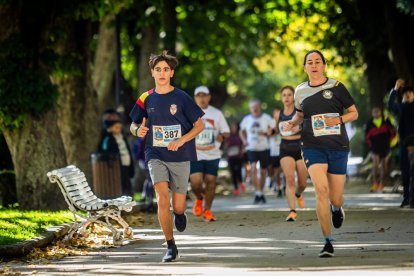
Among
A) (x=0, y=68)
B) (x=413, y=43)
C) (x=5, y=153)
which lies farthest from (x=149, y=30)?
(x=0, y=68)

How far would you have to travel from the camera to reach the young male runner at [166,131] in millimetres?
11812

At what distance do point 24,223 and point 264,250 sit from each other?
407 cm

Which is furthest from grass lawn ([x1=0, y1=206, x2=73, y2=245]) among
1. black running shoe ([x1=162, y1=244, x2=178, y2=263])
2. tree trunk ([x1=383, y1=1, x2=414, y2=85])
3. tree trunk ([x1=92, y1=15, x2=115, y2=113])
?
tree trunk ([x1=383, y1=1, x2=414, y2=85])

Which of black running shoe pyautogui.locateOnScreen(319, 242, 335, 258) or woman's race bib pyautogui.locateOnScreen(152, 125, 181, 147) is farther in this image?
Result: woman's race bib pyautogui.locateOnScreen(152, 125, 181, 147)

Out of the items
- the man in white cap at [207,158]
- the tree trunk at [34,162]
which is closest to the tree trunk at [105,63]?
the tree trunk at [34,162]

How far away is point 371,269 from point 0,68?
10.4 meters

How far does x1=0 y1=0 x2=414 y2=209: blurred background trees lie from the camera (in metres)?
19.6

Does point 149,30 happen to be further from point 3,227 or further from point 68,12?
point 3,227

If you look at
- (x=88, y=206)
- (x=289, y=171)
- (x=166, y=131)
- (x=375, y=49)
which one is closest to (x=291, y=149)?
(x=289, y=171)

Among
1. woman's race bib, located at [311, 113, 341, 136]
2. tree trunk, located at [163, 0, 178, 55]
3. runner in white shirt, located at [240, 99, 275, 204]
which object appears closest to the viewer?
woman's race bib, located at [311, 113, 341, 136]

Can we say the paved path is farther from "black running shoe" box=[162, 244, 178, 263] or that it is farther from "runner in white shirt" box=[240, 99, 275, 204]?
"runner in white shirt" box=[240, 99, 275, 204]

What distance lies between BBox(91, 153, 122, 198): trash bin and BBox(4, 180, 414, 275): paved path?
2.35 meters

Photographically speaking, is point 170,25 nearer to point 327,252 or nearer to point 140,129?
point 140,129

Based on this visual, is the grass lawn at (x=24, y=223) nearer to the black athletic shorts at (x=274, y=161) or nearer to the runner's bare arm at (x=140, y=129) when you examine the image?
the runner's bare arm at (x=140, y=129)
